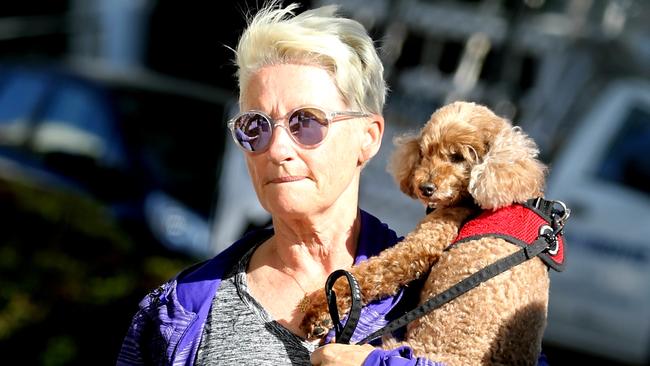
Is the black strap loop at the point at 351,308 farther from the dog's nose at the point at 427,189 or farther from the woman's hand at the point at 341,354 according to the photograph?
the dog's nose at the point at 427,189

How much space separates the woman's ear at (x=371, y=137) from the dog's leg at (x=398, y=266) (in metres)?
0.25

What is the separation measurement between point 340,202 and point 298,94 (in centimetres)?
30

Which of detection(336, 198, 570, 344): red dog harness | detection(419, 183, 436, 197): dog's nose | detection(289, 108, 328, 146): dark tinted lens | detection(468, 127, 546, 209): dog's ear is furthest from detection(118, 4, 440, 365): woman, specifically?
detection(468, 127, 546, 209): dog's ear

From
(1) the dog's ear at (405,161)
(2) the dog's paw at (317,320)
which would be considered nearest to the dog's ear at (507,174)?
(1) the dog's ear at (405,161)

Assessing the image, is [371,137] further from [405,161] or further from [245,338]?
[245,338]

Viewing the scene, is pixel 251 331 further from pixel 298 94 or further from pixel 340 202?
pixel 298 94

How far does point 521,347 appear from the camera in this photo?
213 cm

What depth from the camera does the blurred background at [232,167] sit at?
544cm

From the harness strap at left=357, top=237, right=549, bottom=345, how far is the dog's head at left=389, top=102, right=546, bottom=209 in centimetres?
12

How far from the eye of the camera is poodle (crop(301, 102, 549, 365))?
2100 millimetres

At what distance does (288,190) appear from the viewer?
2340mm

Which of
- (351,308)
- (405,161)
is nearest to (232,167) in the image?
(405,161)

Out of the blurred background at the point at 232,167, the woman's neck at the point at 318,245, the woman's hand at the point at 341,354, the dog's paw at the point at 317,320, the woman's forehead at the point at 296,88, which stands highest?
the woman's forehead at the point at 296,88

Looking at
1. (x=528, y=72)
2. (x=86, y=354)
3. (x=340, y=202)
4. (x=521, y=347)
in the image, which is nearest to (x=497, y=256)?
(x=521, y=347)
